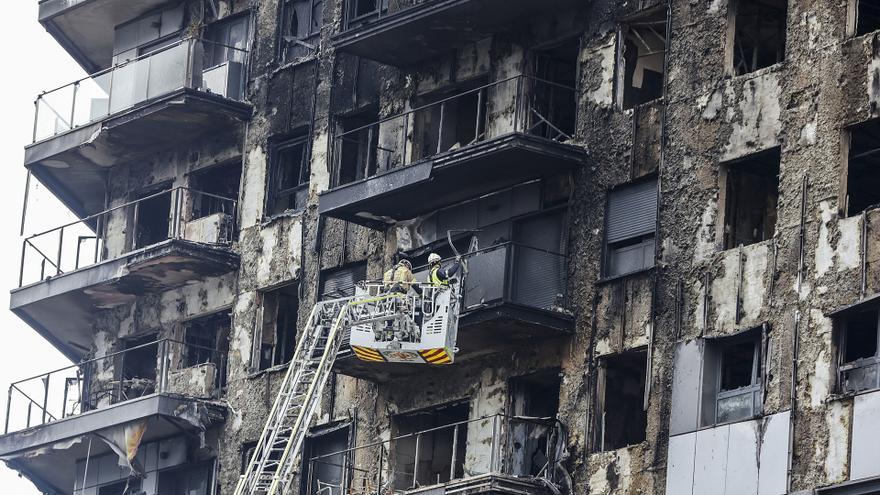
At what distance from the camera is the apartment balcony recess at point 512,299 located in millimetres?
41812

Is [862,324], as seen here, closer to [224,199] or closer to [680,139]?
[680,139]

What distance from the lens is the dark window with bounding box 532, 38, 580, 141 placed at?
4459 centimetres

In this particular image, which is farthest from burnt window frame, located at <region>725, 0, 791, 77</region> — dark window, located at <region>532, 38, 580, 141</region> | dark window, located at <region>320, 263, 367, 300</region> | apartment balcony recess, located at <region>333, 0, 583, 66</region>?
dark window, located at <region>320, 263, 367, 300</region>

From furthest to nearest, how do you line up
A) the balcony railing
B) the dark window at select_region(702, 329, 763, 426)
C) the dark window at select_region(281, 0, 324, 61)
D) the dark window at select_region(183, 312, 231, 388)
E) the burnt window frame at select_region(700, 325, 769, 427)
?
the dark window at select_region(183, 312, 231, 388)
the dark window at select_region(281, 0, 324, 61)
the balcony railing
the dark window at select_region(702, 329, 763, 426)
the burnt window frame at select_region(700, 325, 769, 427)

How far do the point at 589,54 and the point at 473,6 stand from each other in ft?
7.90

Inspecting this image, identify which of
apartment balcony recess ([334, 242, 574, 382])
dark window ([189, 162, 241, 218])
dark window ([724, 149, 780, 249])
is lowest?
apartment balcony recess ([334, 242, 574, 382])

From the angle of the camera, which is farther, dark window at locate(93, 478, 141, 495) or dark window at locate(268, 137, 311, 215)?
dark window at locate(93, 478, 141, 495)

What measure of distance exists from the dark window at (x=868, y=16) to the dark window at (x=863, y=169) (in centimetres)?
199

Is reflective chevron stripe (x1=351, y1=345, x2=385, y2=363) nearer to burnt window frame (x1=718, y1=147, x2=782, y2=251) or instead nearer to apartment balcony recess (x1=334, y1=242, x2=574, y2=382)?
apartment balcony recess (x1=334, y1=242, x2=574, y2=382)

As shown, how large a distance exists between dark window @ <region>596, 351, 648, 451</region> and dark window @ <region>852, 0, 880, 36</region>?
6.50m

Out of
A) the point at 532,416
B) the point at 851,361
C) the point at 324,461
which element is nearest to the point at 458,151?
the point at 532,416

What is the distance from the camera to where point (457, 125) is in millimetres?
46656

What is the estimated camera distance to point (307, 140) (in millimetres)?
49906

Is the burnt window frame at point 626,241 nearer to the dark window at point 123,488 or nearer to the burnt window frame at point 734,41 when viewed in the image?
the burnt window frame at point 734,41
